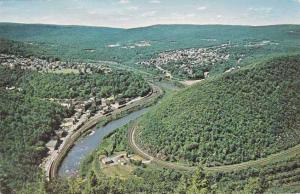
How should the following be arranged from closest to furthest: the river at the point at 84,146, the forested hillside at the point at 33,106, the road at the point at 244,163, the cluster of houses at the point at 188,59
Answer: the forested hillside at the point at 33,106 < the road at the point at 244,163 < the river at the point at 84,146 < the cluster of houses at the point at 188,59

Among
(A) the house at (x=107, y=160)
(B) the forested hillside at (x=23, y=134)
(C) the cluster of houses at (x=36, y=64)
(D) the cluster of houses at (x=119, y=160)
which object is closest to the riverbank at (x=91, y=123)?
(B) the forested hillside at (x=23, y=134)

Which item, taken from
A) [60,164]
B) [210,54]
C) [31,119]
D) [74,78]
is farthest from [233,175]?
[210,54]

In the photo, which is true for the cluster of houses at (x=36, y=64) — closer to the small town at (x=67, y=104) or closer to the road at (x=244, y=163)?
the small town at (x=67, y=104)

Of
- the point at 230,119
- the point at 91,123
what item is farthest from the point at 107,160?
the point at 91,123

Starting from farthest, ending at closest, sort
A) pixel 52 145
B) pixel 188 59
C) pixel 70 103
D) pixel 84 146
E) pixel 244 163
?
pixel 188 59 < pixel 70 103 < pixel 84 146 < pixel 52 145 < pixel 244 163

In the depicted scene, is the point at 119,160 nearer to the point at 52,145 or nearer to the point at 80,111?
the point at 52,145

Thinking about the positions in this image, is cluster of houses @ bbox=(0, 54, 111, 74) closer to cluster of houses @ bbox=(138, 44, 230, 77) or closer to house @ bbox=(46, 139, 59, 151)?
cluster of houses @ bbox=(138, 44, 230, 77)

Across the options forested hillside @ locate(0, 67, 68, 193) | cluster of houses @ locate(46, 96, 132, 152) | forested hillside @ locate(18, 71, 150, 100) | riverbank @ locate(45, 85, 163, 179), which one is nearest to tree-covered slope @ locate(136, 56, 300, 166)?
riverbank @ locate(45, 85, 163, 179)
